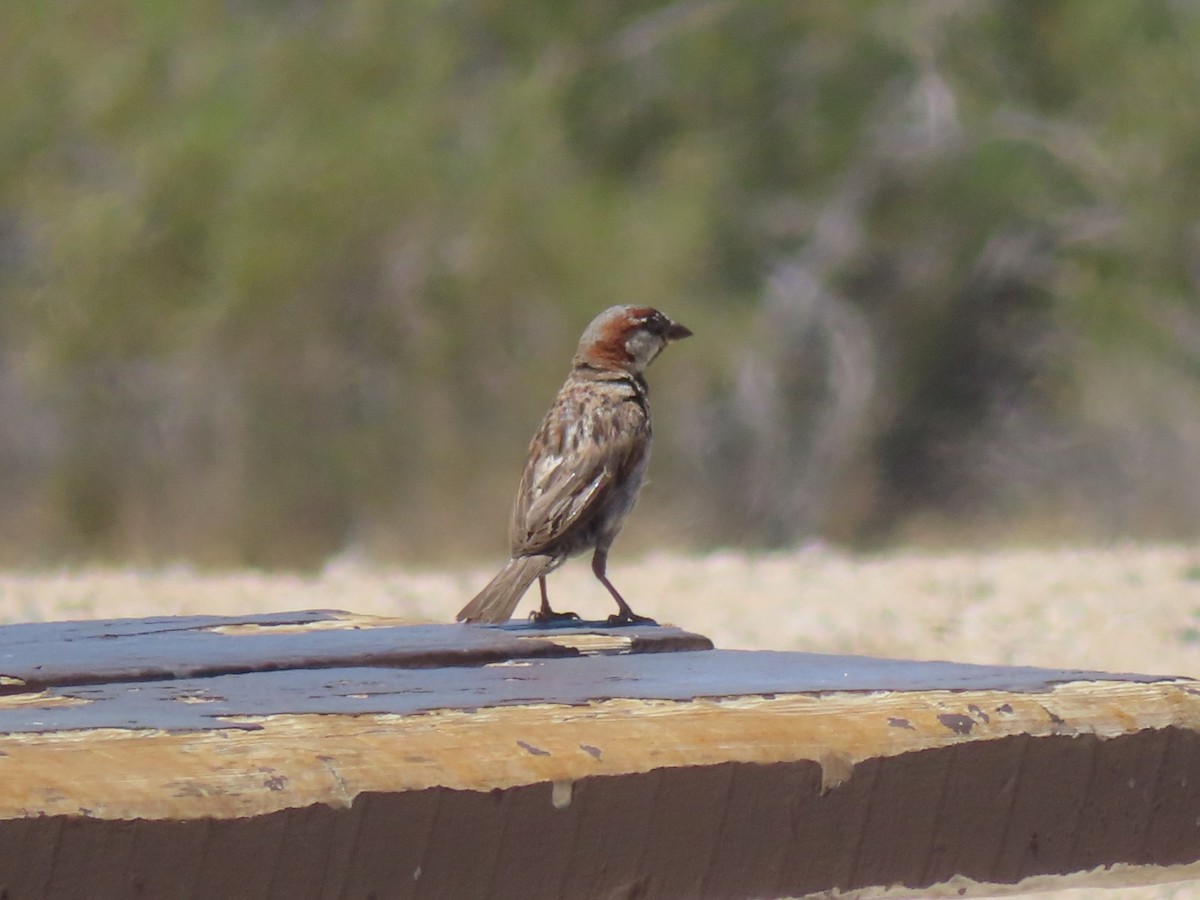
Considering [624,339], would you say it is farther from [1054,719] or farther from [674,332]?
[1054,719]

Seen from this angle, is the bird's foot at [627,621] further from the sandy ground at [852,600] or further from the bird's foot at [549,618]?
the sandy ground at [852,600]

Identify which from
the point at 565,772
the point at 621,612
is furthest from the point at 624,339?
the point at 565,772

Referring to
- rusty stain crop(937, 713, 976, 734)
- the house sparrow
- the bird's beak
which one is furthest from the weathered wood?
the bird's beak

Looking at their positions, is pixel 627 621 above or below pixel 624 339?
below

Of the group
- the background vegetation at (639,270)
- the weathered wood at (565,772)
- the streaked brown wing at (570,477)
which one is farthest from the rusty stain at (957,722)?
the background vegetation at (639,270)

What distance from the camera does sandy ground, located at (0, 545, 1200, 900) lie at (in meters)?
7.40

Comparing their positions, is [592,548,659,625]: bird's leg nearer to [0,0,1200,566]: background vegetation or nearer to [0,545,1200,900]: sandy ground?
[0,545,1200,900]: sandy ground

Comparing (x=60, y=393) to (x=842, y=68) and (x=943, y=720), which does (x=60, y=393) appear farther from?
(x=943, y=720)

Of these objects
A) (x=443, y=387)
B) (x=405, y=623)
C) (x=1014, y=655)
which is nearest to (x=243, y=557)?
(x=443, y=387)

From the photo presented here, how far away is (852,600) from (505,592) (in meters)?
4.18

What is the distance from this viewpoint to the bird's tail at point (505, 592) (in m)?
4.16

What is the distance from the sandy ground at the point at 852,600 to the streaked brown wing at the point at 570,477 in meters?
2.00

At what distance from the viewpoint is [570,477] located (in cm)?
457

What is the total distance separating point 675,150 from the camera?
16469 millimetres
